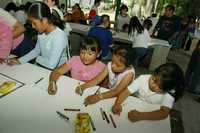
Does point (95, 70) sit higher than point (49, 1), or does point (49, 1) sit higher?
point (49, 1)

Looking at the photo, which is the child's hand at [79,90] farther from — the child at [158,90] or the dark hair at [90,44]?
the dark hair at [90,44]

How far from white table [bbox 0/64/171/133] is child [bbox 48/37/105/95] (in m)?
0.17

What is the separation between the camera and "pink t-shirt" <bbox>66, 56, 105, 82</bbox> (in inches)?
83.9

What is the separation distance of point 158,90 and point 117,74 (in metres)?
0.44

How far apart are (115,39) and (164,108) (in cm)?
340

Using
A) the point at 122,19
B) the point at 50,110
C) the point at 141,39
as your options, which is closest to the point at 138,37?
the point at 141,39

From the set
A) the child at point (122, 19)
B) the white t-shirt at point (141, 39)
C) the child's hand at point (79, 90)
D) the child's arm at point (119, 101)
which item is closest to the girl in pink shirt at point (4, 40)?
the child's hand at point (79, 90)

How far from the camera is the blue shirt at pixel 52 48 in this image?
2.17m

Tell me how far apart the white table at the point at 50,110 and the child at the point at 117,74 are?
6 centimetres

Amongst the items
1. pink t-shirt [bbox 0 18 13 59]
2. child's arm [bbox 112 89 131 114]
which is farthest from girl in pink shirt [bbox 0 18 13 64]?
child's arm [bbox 112 89 131 114]

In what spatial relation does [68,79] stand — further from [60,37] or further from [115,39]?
[115,39]

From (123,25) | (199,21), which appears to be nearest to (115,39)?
(123,25)

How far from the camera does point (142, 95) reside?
1914mm

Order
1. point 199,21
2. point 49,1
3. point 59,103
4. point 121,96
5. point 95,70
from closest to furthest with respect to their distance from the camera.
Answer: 1. point 59,103
2. point 121,96
3. point 95,70
4. point 49,1
5. point 199,21
